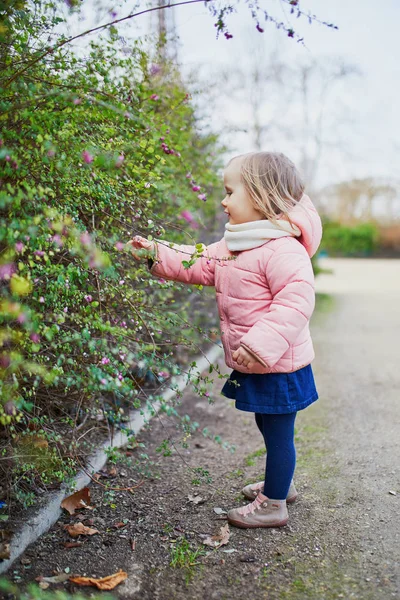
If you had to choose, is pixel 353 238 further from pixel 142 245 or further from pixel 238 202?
pixel 142 245

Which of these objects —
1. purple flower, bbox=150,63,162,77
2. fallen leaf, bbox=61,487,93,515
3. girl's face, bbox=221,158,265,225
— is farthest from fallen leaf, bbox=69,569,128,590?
purple flower, bbox=150,63,162,77

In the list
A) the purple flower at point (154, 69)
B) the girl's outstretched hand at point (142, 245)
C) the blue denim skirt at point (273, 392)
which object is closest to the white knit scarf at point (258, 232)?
the girl's outstretched hand at point (142, 245)

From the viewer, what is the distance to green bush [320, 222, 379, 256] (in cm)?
3328

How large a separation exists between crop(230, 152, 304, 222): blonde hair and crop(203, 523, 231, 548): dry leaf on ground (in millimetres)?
1341

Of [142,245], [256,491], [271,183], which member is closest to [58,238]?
[142,245]

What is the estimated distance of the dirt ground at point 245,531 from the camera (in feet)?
7.14

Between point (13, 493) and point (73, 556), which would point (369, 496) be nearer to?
point (73, 556)

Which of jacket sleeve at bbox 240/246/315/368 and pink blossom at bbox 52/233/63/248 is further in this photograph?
jacket sleeve at bbox 240/246/315/368

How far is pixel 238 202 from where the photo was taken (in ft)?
8.76

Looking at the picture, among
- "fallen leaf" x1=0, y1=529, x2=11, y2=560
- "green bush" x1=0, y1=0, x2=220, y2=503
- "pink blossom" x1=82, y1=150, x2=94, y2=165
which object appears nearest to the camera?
"green bush" x1=0, y1=0, x2=220, y2=503

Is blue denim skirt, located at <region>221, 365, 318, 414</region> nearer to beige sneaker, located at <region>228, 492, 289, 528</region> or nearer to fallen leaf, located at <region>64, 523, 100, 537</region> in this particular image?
beige sneaker, located at <region>228, 492, 289, 528</region>

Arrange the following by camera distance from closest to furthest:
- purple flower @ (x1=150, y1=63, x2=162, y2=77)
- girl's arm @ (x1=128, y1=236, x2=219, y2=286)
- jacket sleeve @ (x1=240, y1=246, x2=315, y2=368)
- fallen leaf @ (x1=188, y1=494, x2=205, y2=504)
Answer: jacket sleeve @ (x1=240, y1=246, x2=315, y2=368) → girl's arm @ (x1=128, y1=236, x2=219, y2=286) → fallen leaf @ (x1=188, y1=494, x2=205, y2=504) → purple flower @ (x1=150, y1=63, x2=162, y2=77)

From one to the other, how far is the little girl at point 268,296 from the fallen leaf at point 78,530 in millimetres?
608

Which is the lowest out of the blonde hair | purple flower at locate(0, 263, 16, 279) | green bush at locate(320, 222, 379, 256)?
green bush at locate(320, 222, 379, 256)
